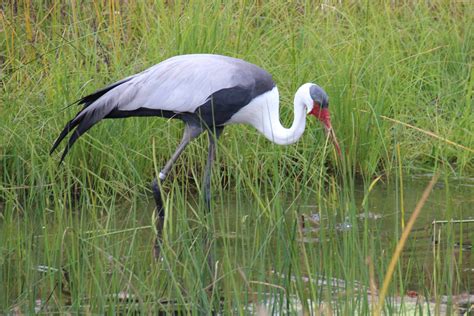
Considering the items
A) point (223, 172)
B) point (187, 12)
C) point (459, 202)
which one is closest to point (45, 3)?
point (187, 12)

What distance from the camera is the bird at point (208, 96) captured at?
574 centimetres

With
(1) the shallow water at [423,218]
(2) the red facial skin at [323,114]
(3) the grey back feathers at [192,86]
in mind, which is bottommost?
(1) the shallow water at [423,218]

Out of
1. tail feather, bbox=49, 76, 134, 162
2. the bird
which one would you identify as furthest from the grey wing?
tail feather, bbox=49, 76, 134, 162

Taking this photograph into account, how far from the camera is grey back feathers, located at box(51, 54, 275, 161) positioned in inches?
226

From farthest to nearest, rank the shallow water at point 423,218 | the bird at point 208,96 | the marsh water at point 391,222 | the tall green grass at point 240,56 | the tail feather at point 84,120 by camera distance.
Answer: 1. the tall green grass at point 240,56
2. the bird at point 208,96
3. the tail feather at point 84,120
4. the shallow water at point 423,218
5. the marsh water at point 391,222

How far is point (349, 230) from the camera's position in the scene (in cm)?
330

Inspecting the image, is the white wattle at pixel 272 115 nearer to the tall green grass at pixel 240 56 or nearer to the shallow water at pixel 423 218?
the tall green grass at pixel 240 56

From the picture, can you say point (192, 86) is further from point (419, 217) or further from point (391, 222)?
point (419, 217)

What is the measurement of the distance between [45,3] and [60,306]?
405 cm

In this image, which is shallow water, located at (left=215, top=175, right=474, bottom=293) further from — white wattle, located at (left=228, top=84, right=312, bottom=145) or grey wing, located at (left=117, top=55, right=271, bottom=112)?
grey wing, located at (left=117, top=55, right=271, bottom=112)

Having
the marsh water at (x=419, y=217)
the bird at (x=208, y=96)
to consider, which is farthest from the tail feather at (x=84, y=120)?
the marsh water at (x=419, y=217)

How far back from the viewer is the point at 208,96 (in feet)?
19.1

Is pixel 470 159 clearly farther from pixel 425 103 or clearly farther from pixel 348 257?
pixel 348 257

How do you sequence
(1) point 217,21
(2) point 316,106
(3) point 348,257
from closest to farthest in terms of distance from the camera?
(3) point 348,257 → (2) point 316,106 → (1) point 217,21
